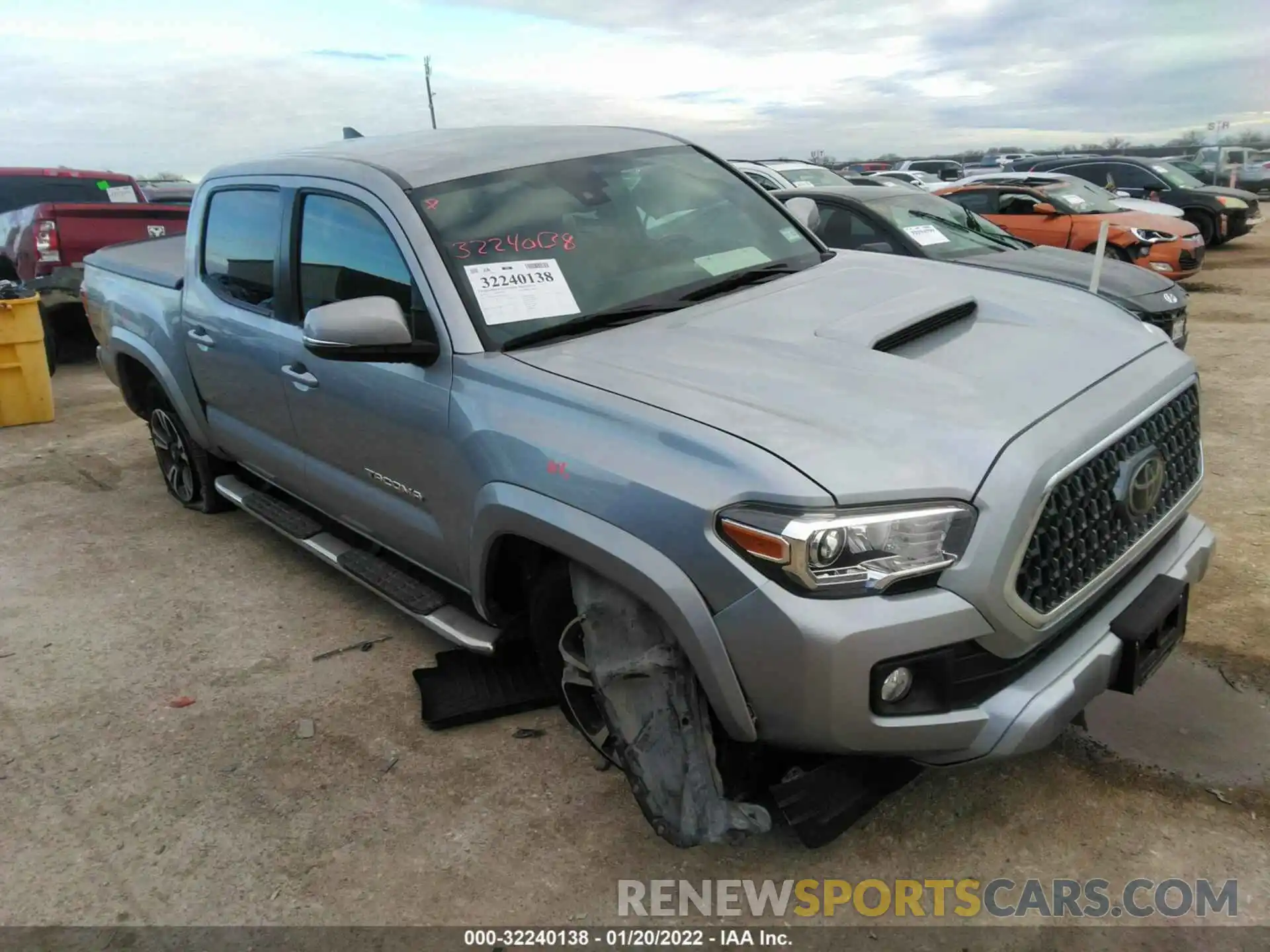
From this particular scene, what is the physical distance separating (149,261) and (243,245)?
153 centimetres

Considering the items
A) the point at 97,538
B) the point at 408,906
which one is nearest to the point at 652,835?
the point at 408,906

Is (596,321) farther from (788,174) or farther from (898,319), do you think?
(788,174)

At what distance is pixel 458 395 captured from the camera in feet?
9.32

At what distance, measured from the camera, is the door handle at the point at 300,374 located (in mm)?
3566

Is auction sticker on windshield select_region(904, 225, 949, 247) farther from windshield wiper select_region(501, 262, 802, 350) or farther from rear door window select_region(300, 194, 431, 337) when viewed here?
rear door window select_region(300, 194, 431, 337)

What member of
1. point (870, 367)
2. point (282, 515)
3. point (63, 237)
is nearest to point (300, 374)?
point (282, 515)

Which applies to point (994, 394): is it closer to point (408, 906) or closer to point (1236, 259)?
point (408, 906)

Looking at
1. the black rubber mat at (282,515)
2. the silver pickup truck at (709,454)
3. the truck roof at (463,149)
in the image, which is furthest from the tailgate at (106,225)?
the silver pickup truck at (709,454)

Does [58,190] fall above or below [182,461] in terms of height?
above

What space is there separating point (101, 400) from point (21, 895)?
676 centimetres

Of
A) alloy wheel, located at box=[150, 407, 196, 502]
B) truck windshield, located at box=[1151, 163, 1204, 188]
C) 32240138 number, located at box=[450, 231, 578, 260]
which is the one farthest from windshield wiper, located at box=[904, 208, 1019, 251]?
truck windshield, located at box=[1151, 163, 1204, 188]

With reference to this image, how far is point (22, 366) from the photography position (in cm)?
743

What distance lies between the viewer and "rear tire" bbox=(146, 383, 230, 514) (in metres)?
5.17

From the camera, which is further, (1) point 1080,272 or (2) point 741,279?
(1) point 1080,272
